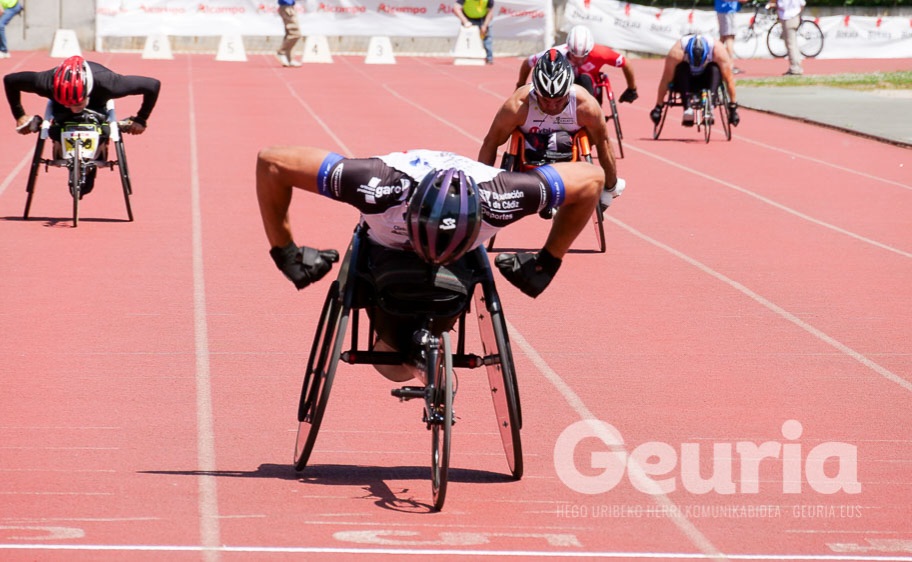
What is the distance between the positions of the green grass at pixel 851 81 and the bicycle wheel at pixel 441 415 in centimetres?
2575

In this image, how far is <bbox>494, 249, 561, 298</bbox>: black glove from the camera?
20.3ft

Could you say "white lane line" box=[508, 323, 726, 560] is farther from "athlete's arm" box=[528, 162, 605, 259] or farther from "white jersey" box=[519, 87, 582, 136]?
"white jersey" box=[519, 87, 582, 136]

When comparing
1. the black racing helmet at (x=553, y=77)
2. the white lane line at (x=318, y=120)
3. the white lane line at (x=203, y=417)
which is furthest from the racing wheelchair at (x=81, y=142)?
the white lane line at (x=318, y=120)

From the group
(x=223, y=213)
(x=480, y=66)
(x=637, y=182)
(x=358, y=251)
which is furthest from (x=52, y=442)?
(x=480, y=66)

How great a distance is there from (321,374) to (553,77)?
507 cm

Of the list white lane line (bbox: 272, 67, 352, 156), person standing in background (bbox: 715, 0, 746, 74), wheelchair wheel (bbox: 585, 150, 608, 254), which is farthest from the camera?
person standing in background (bbox: 715, 0, 746, 74)

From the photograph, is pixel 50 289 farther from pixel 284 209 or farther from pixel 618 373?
pixel 284 209

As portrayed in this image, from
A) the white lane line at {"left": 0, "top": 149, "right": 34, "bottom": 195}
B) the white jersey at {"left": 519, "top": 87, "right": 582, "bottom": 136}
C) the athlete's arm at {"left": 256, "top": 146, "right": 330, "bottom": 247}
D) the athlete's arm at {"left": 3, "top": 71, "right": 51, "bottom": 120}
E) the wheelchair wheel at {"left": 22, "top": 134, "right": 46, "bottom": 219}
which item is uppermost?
the athlete's arm at {"left": 256, "top": 146, "right": 330, "bottom": 247}

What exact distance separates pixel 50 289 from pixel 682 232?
18.8ft

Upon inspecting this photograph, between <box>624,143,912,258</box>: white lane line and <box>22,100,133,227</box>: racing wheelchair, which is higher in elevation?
<box>22,100,133,227</box>: racing wheelchair

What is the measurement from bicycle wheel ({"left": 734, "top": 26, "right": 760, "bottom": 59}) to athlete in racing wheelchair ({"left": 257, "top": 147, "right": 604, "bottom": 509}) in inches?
1320

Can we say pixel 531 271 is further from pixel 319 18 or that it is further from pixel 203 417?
pixel 319 18

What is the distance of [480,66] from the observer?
123ft

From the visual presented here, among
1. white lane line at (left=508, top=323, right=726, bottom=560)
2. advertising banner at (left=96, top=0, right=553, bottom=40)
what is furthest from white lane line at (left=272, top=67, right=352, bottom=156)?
white lane line at (left=508, top=323, right=726, bottom=560)
